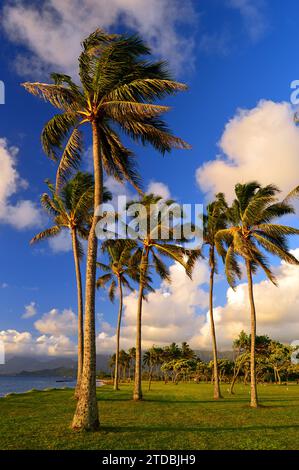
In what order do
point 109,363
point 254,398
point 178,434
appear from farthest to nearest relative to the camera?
point 109,363, point 254,398, point 178,434

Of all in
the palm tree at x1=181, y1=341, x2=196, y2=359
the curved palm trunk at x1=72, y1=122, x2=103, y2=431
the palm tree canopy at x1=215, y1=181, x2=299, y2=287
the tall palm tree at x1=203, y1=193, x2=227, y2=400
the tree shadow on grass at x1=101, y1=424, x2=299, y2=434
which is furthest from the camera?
the palm tree at x1=181, y1=341, x2=196, y2=359

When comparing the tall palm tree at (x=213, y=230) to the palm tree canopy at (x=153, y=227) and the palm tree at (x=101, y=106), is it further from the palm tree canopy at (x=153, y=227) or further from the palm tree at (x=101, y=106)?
the palm tree at (x=101, y=106)

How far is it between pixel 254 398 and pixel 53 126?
67.0 ft

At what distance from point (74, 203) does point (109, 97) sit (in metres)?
13.2

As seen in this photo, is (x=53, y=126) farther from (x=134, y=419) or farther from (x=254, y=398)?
(x=254, y=398)

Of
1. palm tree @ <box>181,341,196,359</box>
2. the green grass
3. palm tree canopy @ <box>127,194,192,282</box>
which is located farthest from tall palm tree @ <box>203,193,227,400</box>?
palm tree @ <box>181,341,196,359</box>

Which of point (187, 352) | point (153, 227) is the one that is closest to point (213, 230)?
point (153, 227)

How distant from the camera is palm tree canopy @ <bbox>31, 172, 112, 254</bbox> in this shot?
2683 centimetres

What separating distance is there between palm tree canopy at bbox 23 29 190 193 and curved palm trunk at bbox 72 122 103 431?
3.62 ft

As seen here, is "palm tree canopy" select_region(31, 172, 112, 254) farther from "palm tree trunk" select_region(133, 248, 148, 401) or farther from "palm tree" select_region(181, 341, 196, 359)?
"palm tree" select_region(181, 341, 196, 359)

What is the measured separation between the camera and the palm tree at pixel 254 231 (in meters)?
23.5

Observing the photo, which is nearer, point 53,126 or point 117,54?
point 117,54
